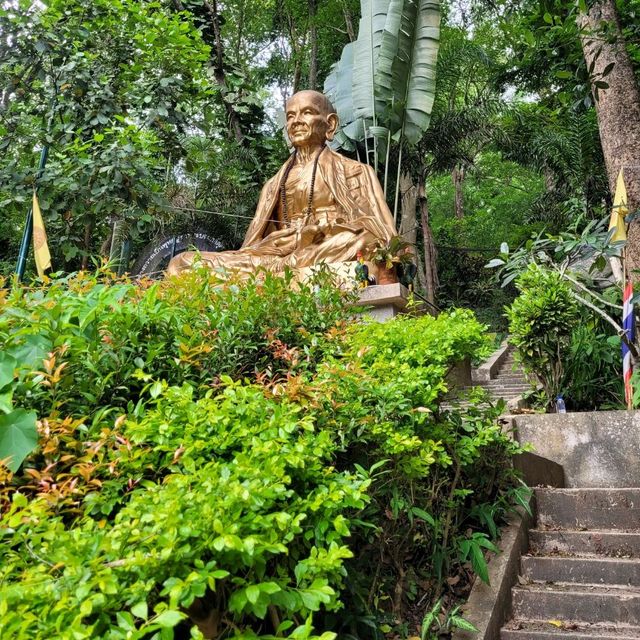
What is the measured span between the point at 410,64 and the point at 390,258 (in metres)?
4.79

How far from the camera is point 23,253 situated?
5.82 m

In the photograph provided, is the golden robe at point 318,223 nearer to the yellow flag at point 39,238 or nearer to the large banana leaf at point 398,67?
the yellow flag at point 39,238

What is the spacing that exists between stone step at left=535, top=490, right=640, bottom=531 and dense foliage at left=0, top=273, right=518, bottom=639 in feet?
1.45

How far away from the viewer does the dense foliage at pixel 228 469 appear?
1476mm

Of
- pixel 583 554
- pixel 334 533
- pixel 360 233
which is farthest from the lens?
pixel 360 233

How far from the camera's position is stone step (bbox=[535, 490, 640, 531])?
4.11 metres

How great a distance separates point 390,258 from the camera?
6.55 m

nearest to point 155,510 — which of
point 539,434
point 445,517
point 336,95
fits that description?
point 445,517

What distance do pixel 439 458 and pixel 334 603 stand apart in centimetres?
137

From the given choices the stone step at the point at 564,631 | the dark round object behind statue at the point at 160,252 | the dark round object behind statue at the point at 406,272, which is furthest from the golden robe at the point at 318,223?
the stone step at the point at 564,631

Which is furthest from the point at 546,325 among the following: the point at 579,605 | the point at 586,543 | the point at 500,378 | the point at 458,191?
the point at 458,191

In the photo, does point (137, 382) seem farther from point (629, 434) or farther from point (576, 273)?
point (576, 273)

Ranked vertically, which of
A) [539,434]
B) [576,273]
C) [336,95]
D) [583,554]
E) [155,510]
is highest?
[336,95]

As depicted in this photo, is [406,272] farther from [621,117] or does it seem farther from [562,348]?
[621,117]
